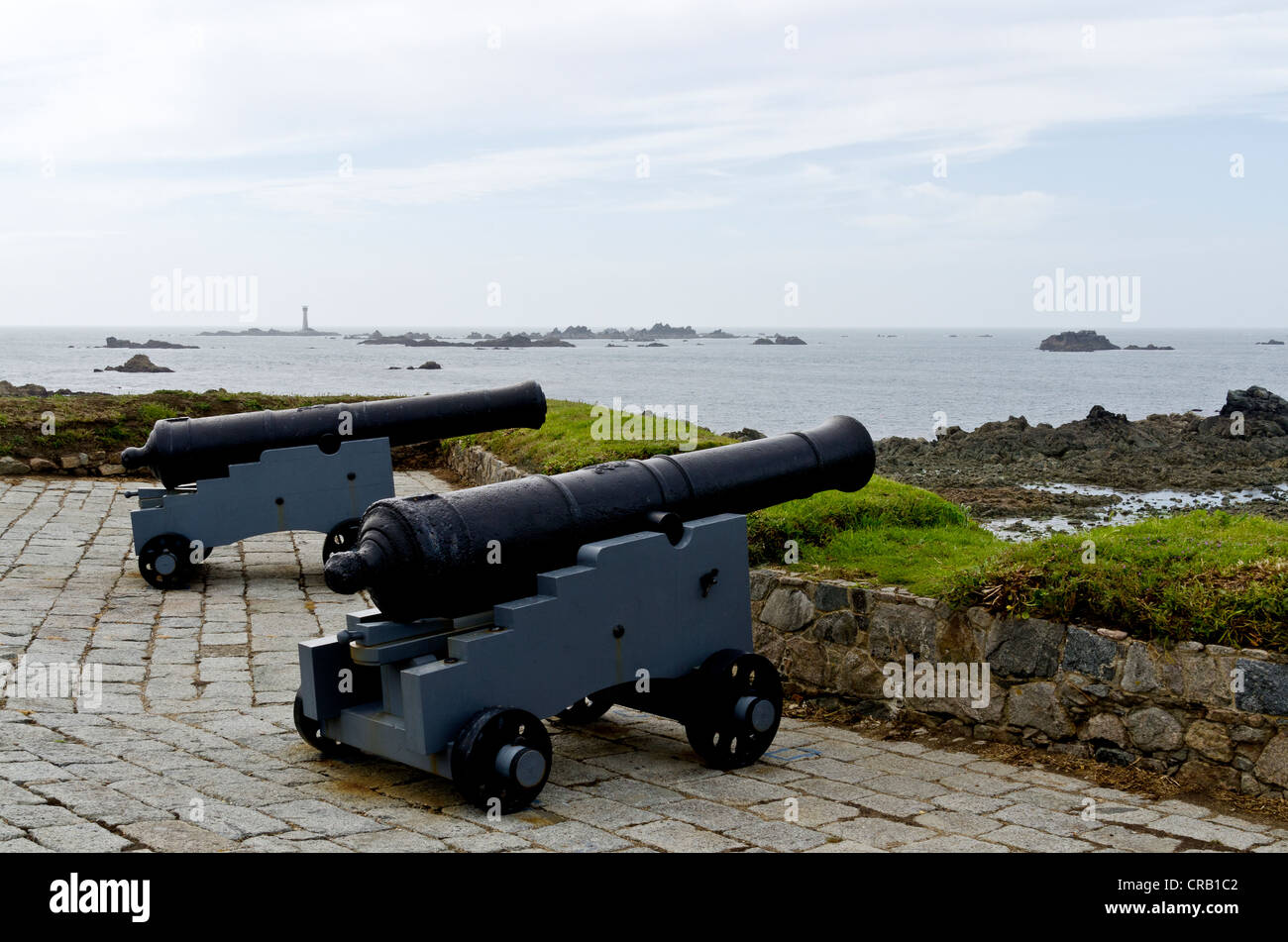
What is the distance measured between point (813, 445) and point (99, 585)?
5.34 metres

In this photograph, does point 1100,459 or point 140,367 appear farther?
point 140,367

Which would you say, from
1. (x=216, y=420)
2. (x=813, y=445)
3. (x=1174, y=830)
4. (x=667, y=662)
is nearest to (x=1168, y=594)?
(x=1174, y=830)

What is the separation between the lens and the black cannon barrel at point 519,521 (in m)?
4.19

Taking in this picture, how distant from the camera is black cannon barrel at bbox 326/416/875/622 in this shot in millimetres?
4188

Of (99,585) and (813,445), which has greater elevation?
(813,445)

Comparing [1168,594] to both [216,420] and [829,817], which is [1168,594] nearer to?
[829,817]

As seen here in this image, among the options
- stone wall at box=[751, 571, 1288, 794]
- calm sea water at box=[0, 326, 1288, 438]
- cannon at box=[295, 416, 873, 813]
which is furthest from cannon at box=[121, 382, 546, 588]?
calm sea water at box=[0, 326, 1288, 438]

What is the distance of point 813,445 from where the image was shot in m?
5.77

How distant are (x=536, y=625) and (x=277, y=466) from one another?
16.4 ft

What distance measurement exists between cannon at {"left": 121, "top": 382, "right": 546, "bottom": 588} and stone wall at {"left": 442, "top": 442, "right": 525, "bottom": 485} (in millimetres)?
1797

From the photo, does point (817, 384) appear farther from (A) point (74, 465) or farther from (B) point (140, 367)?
(A) point (74, 465)

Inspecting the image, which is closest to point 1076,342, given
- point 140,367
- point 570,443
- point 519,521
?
point 140,367

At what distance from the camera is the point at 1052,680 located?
512 cm

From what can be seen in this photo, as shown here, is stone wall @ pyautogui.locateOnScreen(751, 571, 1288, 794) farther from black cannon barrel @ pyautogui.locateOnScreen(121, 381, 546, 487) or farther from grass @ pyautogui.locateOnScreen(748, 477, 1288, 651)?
black cannon barrel @ pyautogui.locateOnScreen(121, 381, 546, 487)
